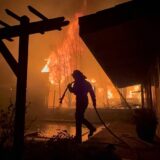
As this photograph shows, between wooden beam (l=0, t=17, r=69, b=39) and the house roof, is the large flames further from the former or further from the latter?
wooden beam (l=0, t=17, r=69, b=39)

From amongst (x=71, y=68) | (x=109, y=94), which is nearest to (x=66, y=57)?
(x=71, y=68)

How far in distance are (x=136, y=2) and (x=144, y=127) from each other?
3829 millimetres

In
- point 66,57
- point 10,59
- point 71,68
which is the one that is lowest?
point 10,59

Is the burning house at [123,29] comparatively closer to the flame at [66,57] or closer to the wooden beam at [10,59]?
the wooden beam at [10,59]

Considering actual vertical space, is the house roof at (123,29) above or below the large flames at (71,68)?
below

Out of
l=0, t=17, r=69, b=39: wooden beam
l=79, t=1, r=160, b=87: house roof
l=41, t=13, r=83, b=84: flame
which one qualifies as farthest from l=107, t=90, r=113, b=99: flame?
l=0, t=17, r=69, b=39: wooden beam

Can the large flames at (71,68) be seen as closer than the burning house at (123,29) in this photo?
No

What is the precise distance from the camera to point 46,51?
1714 inches

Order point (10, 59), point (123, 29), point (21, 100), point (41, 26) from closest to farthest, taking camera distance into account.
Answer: point (21, 100)
point (10, 59)
point (41, 26)
point (123, 29)

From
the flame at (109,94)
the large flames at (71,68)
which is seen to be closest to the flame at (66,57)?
the large flames at (71,68)

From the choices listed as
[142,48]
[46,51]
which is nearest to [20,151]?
[142,48]

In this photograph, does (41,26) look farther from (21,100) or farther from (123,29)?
(123,29)

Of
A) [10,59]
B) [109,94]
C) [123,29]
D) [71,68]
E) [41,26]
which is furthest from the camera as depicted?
[109,94]

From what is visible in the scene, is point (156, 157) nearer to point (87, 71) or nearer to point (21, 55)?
point (21, 55)
